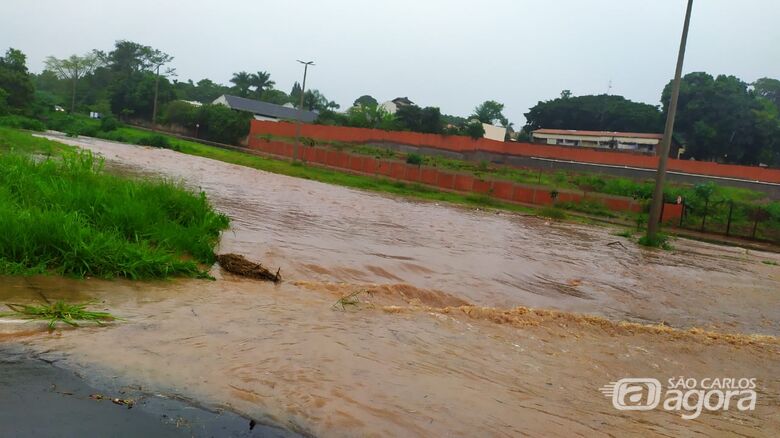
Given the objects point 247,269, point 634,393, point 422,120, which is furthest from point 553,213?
point 422,120

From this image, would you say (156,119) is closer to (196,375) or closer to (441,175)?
(441,175)

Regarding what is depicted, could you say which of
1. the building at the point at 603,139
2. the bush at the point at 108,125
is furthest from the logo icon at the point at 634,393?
the bush at the point at 108,125

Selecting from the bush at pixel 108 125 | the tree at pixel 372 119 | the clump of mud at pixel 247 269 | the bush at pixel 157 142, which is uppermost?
the tree at pixel 372 119

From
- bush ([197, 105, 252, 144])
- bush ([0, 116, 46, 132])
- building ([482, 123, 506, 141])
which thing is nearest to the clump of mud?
bush ([0, 116, 46, 132])

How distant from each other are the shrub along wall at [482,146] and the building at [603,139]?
880 centimetres

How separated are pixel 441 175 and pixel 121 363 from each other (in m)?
35.3

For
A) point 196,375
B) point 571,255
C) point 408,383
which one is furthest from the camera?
point 571,255

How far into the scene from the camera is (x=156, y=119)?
72.9 m

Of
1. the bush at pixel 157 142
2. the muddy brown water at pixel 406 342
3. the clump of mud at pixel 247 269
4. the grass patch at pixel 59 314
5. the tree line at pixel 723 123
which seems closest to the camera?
the muddy brown water at pixel 406 342

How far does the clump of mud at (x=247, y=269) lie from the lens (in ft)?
26.8

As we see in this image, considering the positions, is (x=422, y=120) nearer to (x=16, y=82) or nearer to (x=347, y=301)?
(x=16, y=82)

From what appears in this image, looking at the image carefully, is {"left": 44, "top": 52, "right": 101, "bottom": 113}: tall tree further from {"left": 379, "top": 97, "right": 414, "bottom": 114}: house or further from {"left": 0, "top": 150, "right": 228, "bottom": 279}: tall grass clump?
{"left": 0, "top": 150, "right": 228, "bottom": 279}: tall grass clump

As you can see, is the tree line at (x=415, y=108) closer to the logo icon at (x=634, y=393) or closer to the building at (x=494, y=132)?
the building at (x=494, y=132)

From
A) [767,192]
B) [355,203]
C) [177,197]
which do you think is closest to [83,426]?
[177,197]
